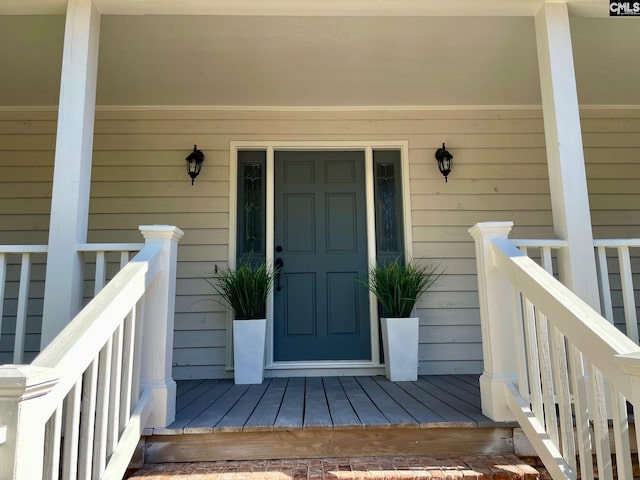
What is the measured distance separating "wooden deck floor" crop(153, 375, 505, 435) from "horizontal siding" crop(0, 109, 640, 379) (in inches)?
19.2

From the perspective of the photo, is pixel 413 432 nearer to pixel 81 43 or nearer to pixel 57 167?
pixel 57 167

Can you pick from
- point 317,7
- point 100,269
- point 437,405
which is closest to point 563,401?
point 437,405

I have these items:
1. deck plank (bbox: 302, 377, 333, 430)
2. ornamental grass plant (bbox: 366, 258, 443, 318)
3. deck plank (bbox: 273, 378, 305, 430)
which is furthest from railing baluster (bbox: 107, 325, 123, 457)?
ornamental grass plant (bbox: 366, 258, 443, 318)

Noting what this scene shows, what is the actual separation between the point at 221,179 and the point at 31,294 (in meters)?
1.69

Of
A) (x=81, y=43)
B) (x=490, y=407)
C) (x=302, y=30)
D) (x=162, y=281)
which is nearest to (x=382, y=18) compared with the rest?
(x=302, y=30)

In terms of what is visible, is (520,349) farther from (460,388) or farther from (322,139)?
(322,139)

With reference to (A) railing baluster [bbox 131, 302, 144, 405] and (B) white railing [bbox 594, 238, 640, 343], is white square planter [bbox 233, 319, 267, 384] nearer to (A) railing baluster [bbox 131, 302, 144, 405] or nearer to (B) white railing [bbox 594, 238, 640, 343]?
(A) railing baluster [bbox 131, 302, 144, 405]

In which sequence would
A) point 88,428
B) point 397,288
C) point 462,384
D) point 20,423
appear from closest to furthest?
1. point 20,423
2. point 88,428
3. point 462,384
4. point 397,288

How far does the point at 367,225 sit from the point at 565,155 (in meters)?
1.56

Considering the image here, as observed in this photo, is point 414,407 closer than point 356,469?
No

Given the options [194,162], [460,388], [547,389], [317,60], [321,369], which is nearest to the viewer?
[547,389]

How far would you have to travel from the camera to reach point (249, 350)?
3012 millimetres

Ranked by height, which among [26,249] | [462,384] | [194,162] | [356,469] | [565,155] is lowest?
[356,469]

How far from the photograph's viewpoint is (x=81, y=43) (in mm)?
2232
